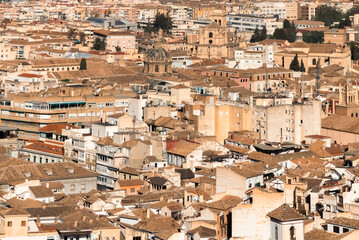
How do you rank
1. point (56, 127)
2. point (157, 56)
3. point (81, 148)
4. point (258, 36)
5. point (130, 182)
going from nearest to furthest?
point (130, 182) → point (81, 148) → point (56, 127) → point (157, 56) → point (258, 36)

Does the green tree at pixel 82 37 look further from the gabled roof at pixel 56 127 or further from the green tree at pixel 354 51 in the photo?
the gabled roof at pixel 56 127

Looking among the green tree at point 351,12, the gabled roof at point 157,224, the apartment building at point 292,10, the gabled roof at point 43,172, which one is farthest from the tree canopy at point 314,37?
the gabled roof at point 157,224

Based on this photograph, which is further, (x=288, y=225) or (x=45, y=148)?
(x=45, y=148)

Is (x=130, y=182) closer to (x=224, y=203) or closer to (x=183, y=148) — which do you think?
(x=183, y=148)

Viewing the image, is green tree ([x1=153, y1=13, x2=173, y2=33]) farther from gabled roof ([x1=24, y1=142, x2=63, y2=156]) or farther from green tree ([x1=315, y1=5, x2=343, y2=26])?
gabled roof ([x1=24, y1=142, x2=63, y2=156])

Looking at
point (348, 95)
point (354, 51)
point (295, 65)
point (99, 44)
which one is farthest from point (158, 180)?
point (99, 44)

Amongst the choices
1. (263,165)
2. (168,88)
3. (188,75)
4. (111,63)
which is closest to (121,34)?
(111,63)

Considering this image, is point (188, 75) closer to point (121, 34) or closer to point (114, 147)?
point (114, 147)

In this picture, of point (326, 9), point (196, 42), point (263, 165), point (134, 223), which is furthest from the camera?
point (326, 9)
